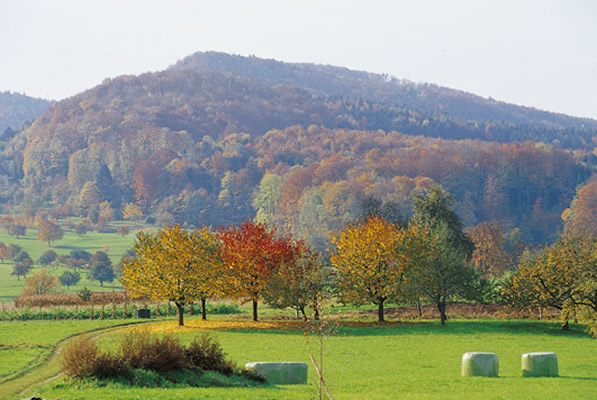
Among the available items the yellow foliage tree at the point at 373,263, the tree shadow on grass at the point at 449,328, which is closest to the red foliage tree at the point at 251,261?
the yellow foliage tree at the point at 373,263

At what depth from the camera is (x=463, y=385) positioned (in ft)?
82.8

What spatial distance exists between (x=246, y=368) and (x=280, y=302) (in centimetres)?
3019

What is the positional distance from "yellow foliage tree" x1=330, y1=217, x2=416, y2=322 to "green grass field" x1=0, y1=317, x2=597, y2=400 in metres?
2.68

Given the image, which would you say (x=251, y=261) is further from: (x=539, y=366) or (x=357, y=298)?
(x=539, y=366)

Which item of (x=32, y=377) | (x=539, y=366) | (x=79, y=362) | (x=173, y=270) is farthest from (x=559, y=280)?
(x=79, y=362)

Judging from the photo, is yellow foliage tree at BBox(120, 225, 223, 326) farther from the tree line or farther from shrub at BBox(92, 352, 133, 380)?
shrub at BBox(92, 352, 133, 380)

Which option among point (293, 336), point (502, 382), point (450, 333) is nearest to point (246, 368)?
point (502, 382)

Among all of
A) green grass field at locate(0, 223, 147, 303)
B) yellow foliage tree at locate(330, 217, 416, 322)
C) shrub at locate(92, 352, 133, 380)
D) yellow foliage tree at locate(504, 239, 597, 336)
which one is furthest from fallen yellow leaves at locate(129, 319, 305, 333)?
green grass field at locate(0, 223, 147, 303)

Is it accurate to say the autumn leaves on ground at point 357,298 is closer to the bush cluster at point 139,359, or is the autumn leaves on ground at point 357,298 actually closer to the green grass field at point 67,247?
the bush cluster at point 139,359

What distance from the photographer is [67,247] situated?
158125 mm

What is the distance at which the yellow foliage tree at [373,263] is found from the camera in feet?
177

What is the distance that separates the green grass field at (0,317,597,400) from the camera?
21.9m

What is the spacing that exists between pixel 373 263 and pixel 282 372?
98.9 ft

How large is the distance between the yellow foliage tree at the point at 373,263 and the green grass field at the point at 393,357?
8.79 feet
